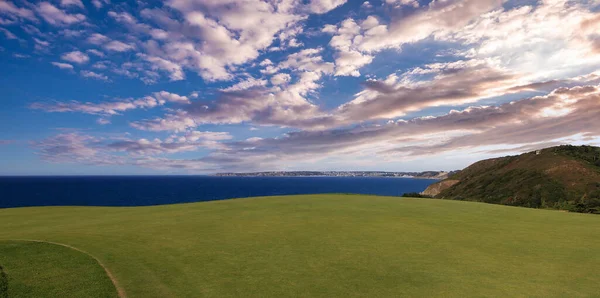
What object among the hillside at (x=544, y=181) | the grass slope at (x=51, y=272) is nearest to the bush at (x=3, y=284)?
the grass slope at (x=51, y=272)

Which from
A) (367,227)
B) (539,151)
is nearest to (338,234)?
(367,227)

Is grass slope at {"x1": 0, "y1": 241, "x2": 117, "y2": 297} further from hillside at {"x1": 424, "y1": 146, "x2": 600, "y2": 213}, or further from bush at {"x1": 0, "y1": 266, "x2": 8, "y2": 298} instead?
hillside at {"x1": 424, "y1": 146, "x2": 600, "y2": 213}

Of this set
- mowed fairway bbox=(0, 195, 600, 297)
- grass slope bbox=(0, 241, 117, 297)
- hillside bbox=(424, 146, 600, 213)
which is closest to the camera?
grass slope bbox=(0, 241, 117, 297)

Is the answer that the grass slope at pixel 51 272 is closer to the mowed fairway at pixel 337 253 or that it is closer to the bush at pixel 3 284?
the bush at pixel 3 284

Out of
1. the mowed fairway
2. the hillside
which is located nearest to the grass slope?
the mowed fairway

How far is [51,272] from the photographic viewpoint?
35.8 feet

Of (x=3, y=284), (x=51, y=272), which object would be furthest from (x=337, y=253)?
(x=3, y=284)

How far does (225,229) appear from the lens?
60.6 feet

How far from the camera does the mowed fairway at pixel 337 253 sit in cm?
1004

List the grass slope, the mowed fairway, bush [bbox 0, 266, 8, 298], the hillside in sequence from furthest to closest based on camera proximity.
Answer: the hillside → the mowed fairway → the grass slope → bush [bbox 0, 266, 8, 298]

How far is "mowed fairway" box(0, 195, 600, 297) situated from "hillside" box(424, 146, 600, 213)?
58.2 meters

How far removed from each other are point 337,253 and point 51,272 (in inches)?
441

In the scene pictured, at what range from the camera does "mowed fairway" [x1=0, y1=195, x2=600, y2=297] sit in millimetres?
10038

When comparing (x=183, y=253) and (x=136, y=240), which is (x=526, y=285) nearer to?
(x=183, y=253)
